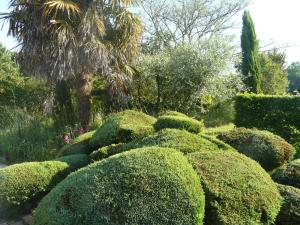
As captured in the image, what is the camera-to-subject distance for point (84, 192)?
329cm

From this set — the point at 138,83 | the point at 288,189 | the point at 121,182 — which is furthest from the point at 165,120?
the point at 138,83

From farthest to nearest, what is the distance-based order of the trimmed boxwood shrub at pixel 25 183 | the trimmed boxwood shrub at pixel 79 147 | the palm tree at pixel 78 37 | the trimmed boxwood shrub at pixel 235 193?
the palm tree at pixel 78 37 → the trimmed boxwood shrub at pixel 79 147 → the trimmed boxwood shrub at pixel 25 183 → the trimmed boxwood shrub at pixel 235 193

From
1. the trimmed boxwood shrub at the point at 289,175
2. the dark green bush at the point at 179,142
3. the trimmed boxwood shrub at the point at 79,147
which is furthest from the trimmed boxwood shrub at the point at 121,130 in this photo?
the trimmed boxwood shrub at the point at 289,175

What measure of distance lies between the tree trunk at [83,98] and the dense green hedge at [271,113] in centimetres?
Result: 380

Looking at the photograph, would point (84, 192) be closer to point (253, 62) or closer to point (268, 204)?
point (268, 204)

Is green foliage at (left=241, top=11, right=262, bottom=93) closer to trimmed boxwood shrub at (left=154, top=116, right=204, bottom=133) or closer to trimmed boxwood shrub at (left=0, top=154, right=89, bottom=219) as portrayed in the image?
trimmed boxwood shrub at (left=154, top=116, right=204, bottom=133)

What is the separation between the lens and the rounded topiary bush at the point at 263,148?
5098mm

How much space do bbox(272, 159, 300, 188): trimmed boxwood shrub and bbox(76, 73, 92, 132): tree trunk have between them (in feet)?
22.6

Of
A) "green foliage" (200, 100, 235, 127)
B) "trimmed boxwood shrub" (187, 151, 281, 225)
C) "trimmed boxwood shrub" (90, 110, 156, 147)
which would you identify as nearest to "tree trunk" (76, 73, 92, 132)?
"trimmed boxwood shrub" (90, 110, 156, 147)

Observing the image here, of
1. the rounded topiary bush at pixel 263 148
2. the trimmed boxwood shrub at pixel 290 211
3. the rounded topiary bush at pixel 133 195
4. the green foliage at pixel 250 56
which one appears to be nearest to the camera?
the rounded topiary bush at pixel 133 195

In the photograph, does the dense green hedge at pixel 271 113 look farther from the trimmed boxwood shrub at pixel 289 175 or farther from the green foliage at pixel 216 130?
the trimmed boxwood shrub at pixel 289 175

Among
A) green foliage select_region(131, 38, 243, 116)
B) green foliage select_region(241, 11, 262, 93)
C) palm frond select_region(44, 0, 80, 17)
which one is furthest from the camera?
green foliage select_region(241, 11, 262, 93)

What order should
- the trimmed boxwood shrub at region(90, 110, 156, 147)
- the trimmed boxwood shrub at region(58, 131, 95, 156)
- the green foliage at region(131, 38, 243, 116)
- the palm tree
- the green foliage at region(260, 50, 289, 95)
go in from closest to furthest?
the trimmed boxwood shrub at region(90, 110, 156, 147), the trimmed boxwood shrub at region(58, 131, 95, 156), the palm tree, the green foliage at region(131, 38, 243, 116), the green foliage at region(260, 50, 289, 95)

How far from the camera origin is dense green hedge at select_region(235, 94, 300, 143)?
912cm
